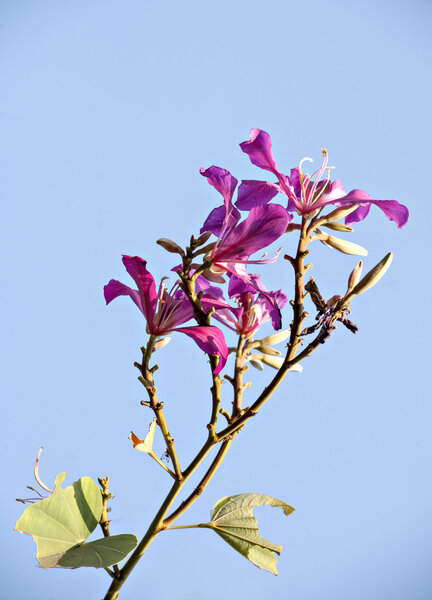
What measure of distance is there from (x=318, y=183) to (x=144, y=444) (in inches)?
24.0

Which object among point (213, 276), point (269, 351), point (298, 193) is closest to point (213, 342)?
point (213, 276)

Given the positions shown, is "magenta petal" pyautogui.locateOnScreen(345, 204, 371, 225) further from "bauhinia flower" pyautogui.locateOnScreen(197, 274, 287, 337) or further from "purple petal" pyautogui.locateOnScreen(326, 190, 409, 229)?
"bauhinia flower" pyautogui.locateOnScreen(197, 274, 287, 337)

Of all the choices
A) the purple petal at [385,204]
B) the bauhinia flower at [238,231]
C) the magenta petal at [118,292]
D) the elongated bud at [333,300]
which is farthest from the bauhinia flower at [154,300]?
the purple petal at [385,204]

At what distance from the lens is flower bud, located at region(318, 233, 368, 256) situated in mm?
1187

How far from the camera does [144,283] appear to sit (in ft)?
Answer: 3.98

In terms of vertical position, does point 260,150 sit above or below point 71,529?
above

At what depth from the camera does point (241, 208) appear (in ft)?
4.09

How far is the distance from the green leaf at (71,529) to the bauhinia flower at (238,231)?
0.47m

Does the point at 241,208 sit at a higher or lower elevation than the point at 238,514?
higher

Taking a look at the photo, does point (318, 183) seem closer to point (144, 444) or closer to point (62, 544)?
point (144, 444)

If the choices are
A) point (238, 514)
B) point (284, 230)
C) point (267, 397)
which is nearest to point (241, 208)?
point (284, 230)

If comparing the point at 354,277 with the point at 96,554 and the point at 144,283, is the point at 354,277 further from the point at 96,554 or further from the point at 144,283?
the point at 96,554

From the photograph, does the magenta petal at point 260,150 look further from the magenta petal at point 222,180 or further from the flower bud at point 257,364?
the flower bud at point 257,364

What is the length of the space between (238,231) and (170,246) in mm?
123
